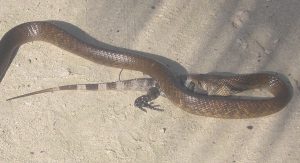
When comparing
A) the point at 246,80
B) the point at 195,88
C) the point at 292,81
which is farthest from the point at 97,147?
the point at 292,81

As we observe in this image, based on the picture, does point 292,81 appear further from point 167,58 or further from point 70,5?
point 70,5

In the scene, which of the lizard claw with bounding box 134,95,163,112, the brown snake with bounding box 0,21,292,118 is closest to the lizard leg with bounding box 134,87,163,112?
the lizard claw with bounding box 134,95,163,112

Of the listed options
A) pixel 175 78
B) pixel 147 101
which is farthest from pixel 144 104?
pixel 175 78

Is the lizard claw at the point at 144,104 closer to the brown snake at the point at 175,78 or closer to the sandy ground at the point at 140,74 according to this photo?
the sandy ground at the point at 140,74

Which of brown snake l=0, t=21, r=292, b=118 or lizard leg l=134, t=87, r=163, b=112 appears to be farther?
lizard leg l=134, t=87, r=163, b=112

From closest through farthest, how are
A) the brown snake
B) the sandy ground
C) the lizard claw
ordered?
the sandy ground
the brown snake
the lizard claw

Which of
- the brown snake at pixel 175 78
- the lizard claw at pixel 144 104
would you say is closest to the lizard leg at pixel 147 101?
the lizard claw at pixel 144 104

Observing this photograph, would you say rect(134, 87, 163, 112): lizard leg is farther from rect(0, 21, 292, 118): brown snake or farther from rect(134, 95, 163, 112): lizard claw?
rect(0, 21, 292, 118): brown snake
